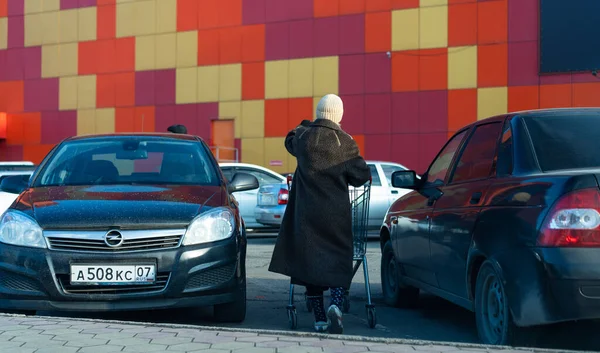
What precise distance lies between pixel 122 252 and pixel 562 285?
119 inches

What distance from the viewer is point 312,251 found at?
6066mm

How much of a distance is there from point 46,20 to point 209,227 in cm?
3161

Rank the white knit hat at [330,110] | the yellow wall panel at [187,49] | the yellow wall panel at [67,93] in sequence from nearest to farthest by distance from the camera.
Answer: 1. the white knit hat at [330,110]
2. the yellow wall panel at [187,49]
3. the yellow wall panel at [67,93]

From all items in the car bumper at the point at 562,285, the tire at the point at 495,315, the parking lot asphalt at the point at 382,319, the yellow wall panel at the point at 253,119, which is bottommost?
the parking lot asphalt at the point at 382,319

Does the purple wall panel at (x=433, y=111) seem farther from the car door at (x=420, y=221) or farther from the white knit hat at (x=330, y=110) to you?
the white knit hat at (x=330, y=110)

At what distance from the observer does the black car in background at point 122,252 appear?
5902mm

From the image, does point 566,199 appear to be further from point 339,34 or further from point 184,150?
point 339,34

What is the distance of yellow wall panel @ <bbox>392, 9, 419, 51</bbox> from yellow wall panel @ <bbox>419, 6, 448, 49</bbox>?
0.17 metres

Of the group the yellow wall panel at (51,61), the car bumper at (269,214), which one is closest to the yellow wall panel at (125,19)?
the yellow wall panel at (51,61)

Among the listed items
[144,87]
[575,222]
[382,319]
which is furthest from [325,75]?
[575,222]

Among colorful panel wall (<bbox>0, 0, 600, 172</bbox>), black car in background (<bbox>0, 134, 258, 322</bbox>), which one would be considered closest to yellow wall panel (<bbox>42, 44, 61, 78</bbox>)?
colorful panel wall (<bbox>0, 0, 600, 172</bbox>)

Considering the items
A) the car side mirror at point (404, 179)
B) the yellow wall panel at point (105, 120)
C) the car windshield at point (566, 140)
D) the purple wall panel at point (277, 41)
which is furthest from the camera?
the yellow wall panel at point (105, 120)

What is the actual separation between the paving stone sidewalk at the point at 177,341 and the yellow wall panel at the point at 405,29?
23.9 m

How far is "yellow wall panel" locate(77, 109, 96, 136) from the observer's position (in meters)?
34.3
